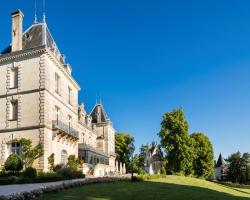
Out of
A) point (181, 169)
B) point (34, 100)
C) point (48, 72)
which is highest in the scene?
point (48, 72)

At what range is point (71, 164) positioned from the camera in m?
33.6

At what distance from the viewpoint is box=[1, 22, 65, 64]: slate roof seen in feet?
110

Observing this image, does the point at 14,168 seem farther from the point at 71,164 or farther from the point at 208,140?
the point at 208,140

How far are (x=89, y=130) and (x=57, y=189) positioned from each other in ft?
133

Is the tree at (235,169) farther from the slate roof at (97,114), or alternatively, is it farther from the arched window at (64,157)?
the arched window at (64,157)

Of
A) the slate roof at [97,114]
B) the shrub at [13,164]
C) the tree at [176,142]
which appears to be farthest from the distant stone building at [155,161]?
the shrub at [13,164]

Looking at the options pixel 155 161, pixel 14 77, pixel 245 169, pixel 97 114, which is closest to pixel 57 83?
pixel 14 77

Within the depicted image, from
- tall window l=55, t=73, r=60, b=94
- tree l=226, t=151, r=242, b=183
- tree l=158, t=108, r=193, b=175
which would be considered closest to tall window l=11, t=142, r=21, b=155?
tall window l=55, t=73, r=60, b=94

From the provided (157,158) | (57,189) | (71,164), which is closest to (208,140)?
(157,158)

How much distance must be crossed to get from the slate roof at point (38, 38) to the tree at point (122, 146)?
4004 centimetres

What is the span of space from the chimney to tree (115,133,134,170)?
140ft

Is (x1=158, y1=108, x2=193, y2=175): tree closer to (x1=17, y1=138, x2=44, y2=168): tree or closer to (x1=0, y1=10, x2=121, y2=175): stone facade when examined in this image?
(x1=0, y1=10, x2=121, y2=175): stone facade

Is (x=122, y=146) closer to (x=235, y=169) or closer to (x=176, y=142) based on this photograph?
(x=176, y=142)

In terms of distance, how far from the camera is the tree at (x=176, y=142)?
51.8m
